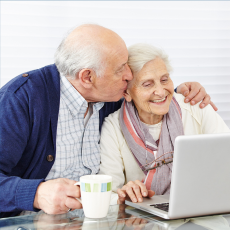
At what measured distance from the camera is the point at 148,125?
1.80 meters

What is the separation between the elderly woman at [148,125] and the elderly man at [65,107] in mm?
68

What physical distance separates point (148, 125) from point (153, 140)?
0.37 ft

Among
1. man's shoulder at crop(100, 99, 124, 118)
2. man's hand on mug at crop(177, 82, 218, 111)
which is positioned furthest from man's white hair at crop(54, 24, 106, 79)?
man's hand on mug at crop(177, 82, 218, 111)

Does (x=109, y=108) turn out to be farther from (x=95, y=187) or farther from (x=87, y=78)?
(x=95, y=187)

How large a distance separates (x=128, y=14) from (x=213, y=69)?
861 millimetres

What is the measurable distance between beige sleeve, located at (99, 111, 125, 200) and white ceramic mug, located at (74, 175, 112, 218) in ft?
2.05

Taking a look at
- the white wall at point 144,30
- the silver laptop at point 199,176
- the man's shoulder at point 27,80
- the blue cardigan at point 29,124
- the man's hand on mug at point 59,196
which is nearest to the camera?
the silver laptop at point 199,176

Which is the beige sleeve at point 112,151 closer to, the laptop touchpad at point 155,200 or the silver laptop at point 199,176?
the laptop touchpad at point 155,200

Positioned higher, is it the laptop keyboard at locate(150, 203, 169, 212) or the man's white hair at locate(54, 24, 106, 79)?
the man's white hair at locate(54, 24, 106, 79)

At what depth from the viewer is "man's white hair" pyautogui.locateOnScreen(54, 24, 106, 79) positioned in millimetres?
1573

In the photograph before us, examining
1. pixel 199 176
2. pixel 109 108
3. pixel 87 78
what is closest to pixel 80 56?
pixel 87 78

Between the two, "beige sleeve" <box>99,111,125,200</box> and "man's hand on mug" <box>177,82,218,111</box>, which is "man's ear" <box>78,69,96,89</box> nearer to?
"beige sleeve" <box>99,111,125,200</box>

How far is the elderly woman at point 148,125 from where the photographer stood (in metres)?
1.67

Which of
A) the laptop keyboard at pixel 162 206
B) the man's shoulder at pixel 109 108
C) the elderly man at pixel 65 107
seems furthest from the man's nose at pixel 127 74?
the laptop keyboard at pixel 162 206
